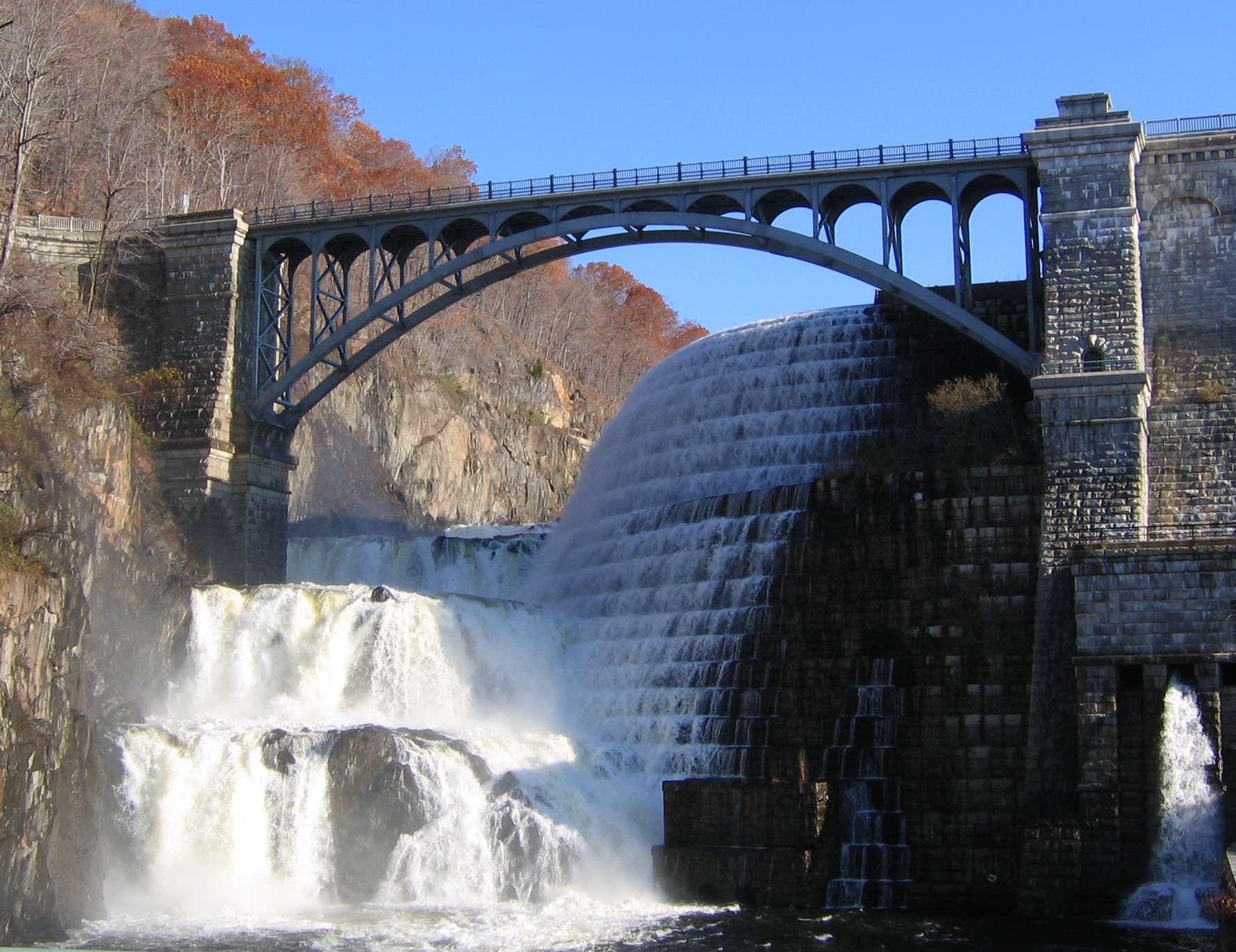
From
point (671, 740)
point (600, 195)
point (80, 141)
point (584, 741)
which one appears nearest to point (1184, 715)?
point (671, 740)

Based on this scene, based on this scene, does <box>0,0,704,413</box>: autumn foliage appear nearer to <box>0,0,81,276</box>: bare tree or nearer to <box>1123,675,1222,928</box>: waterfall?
<box>0,0,81,276</box>: bare tree

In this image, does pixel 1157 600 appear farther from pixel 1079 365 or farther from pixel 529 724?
pixel 529 724

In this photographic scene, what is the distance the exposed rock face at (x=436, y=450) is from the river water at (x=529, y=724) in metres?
7.44

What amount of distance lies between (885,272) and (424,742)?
16044 millimetres

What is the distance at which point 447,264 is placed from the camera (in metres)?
42.7

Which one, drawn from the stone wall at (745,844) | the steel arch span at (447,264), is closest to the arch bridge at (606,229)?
the steel arch span at (447,264)

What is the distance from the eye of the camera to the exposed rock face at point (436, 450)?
54719 mm

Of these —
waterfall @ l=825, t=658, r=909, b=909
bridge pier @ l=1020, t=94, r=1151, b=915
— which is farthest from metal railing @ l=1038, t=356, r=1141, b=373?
waterfall @ l=825, t=658, r=909, b=909

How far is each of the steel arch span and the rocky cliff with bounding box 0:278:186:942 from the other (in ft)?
15.7

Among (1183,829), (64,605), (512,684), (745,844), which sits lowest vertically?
(745,844)

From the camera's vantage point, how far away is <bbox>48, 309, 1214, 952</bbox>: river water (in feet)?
91.1

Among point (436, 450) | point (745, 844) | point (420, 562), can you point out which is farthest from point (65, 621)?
point (436, 450)

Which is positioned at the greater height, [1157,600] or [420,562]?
[420,562]

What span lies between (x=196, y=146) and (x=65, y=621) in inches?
1466
